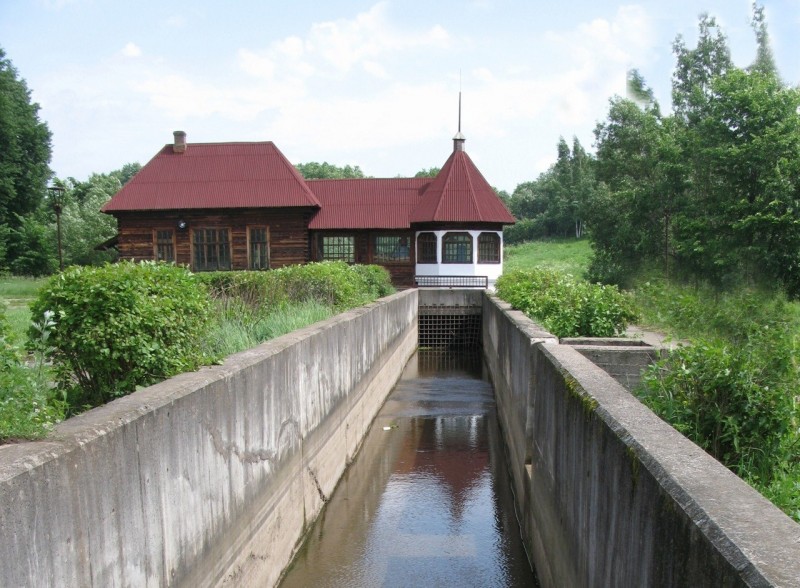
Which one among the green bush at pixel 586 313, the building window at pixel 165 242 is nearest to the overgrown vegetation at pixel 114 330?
the green bush at pixel 586 313

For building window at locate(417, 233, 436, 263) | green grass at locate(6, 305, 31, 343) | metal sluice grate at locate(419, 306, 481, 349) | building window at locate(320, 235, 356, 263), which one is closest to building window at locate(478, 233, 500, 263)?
building window at locate(417, 233, 436, 263)

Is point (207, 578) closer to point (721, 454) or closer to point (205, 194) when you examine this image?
point (721, 454)

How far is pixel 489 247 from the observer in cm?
3183

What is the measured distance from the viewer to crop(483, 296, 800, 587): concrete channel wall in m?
2.26

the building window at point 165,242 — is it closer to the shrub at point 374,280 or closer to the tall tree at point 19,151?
the shrub at point 374,280

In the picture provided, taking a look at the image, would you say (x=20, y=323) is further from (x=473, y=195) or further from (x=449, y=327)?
(x=473, y=195)

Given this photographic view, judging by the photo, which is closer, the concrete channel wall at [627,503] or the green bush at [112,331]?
the concrete channel wall at [627,503]

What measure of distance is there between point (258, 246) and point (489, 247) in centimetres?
1099

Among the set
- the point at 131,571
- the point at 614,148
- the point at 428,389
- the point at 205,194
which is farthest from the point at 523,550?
the point at 614,148

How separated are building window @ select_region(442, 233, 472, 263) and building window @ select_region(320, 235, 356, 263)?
4.46 m

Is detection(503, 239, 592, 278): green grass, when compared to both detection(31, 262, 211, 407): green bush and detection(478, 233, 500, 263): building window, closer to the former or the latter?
detection(478, 233, 500, 263): building window

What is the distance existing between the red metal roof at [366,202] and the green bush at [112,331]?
26099 millimetres

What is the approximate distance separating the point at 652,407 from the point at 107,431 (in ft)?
12.1

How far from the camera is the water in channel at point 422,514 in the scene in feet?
23.5
